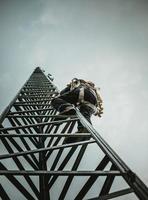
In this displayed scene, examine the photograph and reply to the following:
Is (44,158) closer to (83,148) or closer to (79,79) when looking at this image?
(83,148)

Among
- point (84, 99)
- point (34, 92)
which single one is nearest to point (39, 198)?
point (84, 99)

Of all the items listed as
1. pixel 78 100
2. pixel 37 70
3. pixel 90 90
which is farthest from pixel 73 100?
pixel 37 70

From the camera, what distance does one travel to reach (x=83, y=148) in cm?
513

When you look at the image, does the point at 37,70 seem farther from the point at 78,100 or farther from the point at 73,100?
the point at 78,100

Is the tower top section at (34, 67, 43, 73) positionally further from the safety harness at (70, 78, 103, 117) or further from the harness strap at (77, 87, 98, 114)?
the harness strap at (77, 87, 98, 114)

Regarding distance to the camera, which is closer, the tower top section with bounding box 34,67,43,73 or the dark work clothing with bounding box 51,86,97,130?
the dark work clothing with bounding box 51,86,97,130

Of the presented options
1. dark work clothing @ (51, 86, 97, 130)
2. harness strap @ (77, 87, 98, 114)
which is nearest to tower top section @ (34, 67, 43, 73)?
dark work clothing @ (51, 86, 97, 130)

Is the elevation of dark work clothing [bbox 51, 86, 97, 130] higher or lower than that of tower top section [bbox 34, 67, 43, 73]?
lower

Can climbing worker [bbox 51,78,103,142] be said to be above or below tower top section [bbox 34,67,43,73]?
below

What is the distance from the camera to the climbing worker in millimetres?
6711

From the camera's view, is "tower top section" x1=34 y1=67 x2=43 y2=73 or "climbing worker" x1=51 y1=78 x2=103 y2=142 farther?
"tower top section" x1=34 y1=67 x2=43 y2=73

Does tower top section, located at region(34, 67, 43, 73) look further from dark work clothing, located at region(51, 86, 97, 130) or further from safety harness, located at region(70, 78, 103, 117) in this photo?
dark work clothing, located at region(51, 86, 97, 130)

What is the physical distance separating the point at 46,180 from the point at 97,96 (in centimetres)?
337

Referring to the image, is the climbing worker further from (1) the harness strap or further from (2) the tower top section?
(2) the tower top section
